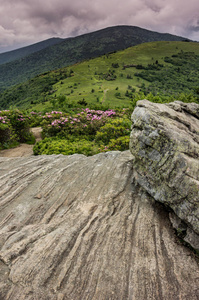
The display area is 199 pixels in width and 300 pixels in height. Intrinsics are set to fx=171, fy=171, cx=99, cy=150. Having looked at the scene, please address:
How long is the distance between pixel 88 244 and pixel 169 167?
10.6ft

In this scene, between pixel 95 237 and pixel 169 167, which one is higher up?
pixel 169 167

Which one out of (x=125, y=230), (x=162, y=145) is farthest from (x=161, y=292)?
(x=162, y=145)

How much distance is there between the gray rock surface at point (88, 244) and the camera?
12.9 feet

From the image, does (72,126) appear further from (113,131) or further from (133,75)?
(133,75)

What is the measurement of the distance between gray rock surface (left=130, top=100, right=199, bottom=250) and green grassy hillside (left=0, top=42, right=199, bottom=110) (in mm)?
84969

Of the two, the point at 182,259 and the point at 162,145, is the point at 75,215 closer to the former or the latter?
the point at 182,259

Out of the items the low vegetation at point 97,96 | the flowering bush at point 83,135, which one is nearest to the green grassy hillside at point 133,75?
the low vegetation at point 97,96

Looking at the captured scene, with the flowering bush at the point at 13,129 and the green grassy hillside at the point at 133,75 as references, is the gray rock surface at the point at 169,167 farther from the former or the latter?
the green grassy hillside at the point at 133,75

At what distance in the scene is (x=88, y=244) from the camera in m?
4.79

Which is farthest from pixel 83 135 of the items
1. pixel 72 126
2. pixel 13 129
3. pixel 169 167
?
pixel 169 167

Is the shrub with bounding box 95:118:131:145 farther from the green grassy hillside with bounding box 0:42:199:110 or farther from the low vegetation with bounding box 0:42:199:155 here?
the green grassy hillside with bounding box 0:42:199:110

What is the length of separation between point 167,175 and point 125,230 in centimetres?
209

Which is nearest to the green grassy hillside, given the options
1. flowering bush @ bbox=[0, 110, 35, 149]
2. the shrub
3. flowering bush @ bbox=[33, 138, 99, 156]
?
flowering bush @ bbox=[0, 110, 35, 149]

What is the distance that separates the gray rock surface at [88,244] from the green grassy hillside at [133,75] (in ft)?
279
